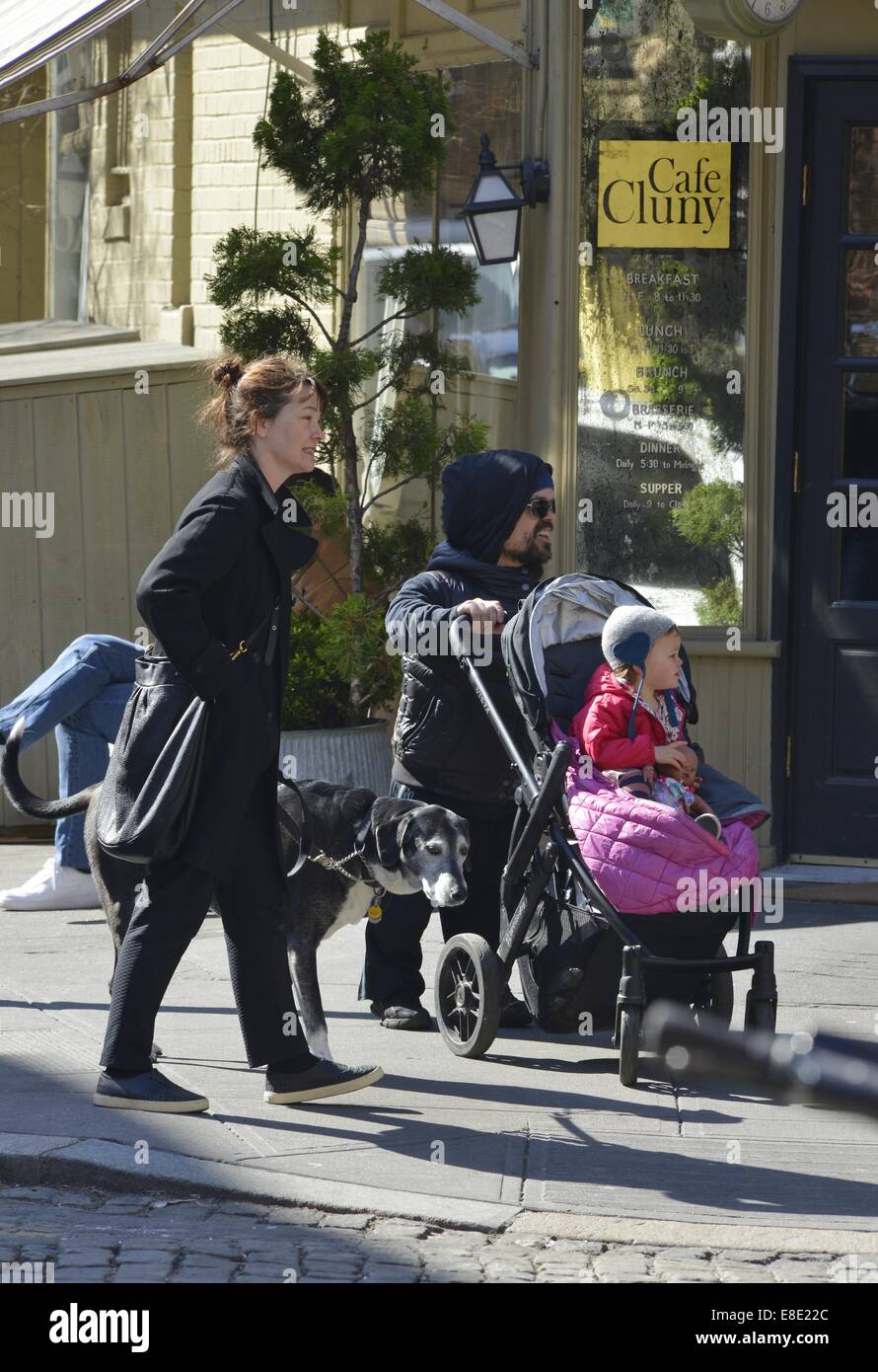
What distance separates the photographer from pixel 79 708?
7988 mm

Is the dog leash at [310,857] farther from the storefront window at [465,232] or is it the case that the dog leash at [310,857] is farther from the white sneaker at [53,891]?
the storefront window at [465,232]

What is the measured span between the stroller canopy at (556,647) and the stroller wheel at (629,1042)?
0.95 metres

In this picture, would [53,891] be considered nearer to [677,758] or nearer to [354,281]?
[354,281]

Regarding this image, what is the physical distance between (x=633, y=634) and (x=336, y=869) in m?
1.13

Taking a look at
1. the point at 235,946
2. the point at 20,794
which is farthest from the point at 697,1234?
the point at 20,794

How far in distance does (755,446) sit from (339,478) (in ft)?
8.14

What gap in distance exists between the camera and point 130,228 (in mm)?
12180

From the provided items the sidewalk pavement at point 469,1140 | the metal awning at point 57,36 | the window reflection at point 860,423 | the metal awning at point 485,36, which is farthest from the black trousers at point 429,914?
the metal awning at point 485,36

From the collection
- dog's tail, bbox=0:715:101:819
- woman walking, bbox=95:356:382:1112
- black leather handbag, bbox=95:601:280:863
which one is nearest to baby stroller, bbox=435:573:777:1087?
woman walking, bbox=95:356:382:1112

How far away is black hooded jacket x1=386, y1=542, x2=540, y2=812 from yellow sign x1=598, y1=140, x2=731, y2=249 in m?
3.07

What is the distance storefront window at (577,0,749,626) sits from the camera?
28.5 feet

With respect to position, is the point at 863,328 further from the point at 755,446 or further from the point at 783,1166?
the point at 783,1166

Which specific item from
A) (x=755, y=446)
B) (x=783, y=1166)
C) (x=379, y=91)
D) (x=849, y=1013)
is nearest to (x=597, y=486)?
(x=755, y=446)

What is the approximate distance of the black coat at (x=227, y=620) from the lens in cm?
500
